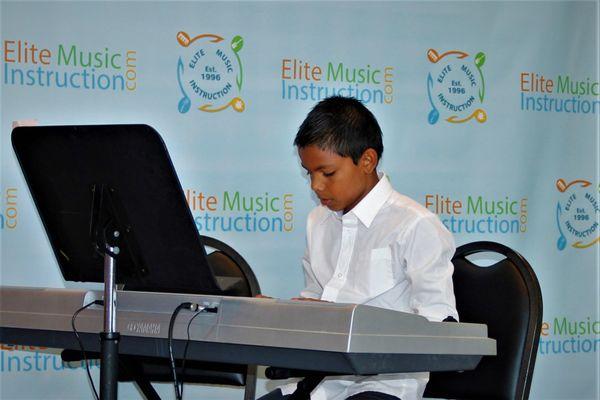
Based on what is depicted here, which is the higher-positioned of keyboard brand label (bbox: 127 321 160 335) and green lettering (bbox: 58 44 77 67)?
green lettering (bbox: 58 44 77 67)

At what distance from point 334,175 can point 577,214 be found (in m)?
2.06

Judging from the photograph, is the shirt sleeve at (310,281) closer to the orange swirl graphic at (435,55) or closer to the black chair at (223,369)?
the black chair at (223,369)

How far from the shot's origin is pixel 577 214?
13.2 feet

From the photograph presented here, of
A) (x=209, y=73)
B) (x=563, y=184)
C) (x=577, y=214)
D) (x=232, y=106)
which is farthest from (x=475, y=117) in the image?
(x=209, y=73)

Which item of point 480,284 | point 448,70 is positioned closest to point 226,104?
point 448,70

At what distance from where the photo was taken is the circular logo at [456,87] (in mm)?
3848

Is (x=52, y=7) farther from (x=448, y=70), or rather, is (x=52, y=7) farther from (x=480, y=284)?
(x=480, y=284)

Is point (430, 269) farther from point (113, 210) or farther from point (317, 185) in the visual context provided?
point (113, 210)

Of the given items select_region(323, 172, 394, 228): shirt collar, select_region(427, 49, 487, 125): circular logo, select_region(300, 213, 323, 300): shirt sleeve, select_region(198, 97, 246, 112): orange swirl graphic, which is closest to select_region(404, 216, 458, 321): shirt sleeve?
select_region(323, 172, 394, 228): shirt collar

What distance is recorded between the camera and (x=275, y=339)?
1.68 m

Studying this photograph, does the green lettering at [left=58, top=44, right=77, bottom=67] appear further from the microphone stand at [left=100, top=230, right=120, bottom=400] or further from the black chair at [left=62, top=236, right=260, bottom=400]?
the microphone stand at [left=100, top=230, right=120, bottom=400]

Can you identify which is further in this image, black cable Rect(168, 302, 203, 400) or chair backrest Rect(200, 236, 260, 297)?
chair backrest Rect(200, 236, 260, 297)

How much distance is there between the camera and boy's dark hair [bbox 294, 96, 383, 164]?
237 centimetres

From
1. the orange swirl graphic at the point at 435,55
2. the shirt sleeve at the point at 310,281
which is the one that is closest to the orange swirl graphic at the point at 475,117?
the orange swirl graphic at the point at 435,55
